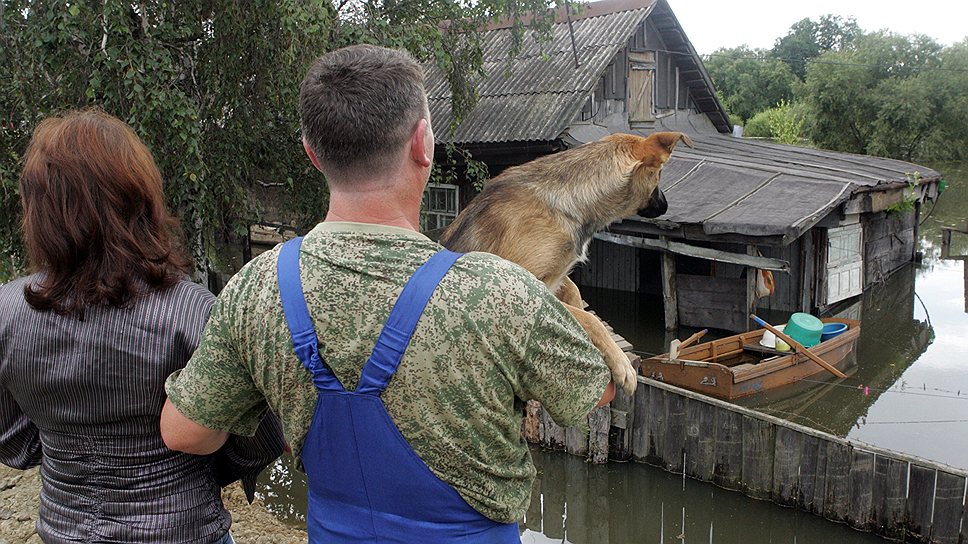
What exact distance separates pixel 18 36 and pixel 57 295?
19.5ft

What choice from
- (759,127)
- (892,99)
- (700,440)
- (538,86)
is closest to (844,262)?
(538,86)

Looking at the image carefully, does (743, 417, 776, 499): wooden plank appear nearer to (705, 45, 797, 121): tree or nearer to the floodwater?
the floodwater

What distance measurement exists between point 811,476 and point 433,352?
7.24m

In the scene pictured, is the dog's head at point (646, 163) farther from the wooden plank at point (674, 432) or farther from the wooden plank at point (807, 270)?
the wooden plank at point (807, 270)

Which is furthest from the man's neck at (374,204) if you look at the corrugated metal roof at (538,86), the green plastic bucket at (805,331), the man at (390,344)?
the corrugated metal roof at (538,86)

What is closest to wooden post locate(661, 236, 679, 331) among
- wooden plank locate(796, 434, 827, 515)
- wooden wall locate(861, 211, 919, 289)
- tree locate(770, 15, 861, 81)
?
wooden wall locate(861, 211, 919, 289)

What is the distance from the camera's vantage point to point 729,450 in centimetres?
818

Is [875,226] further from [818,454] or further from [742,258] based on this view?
[818,454]

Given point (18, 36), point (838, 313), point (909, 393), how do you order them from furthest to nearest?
→ point (838, 313), point (909, 393), point (18, 36)

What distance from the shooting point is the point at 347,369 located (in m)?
1.58

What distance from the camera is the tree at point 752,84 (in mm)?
54344

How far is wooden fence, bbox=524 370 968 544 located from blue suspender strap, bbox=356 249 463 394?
688cm

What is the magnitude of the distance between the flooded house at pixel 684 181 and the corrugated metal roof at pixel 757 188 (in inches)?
1.4

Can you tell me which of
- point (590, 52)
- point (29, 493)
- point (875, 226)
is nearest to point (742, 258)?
point (590, 52)
